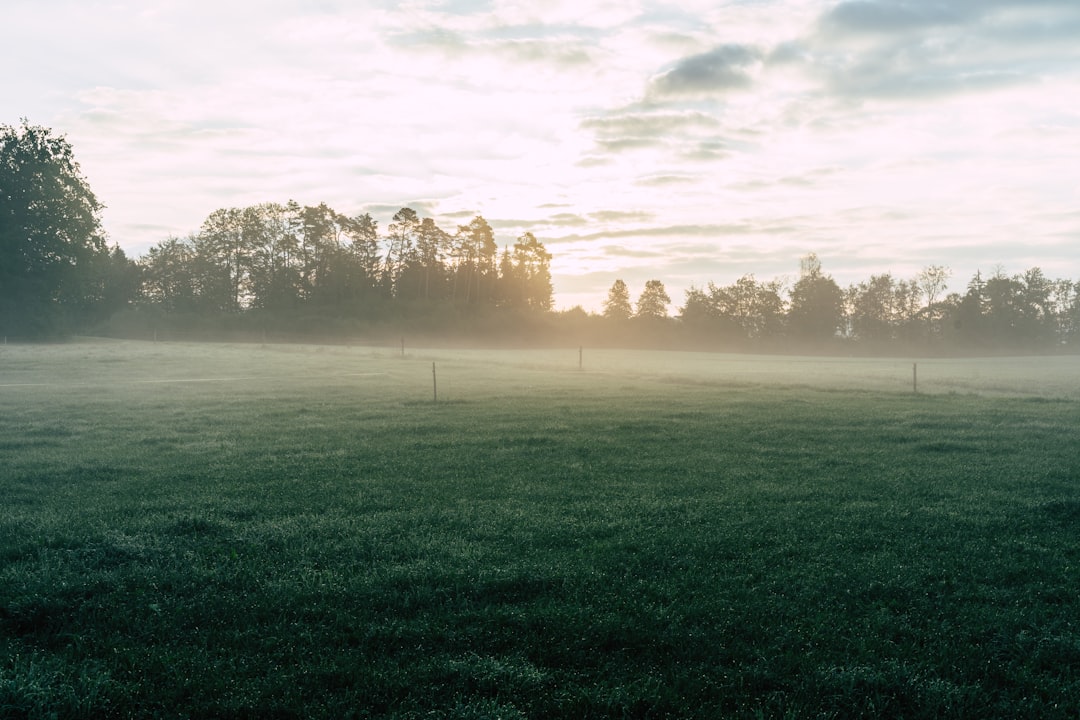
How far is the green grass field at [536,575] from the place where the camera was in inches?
210

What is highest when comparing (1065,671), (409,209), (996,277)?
(409,209)

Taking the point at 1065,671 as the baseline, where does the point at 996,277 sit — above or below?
above

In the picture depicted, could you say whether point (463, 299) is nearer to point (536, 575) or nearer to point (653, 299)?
point (653, 299)

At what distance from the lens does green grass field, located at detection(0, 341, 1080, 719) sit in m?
5.34

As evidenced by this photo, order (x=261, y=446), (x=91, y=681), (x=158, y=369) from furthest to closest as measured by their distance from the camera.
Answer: (x=158, y=369)
(x=261, y=446)
(x=91, y=681)

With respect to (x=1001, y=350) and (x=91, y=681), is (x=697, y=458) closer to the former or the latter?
(x=91, y=681)

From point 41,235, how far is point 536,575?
78.9 m

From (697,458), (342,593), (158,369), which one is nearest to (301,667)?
(342,593)

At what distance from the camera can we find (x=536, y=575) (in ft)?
24.8

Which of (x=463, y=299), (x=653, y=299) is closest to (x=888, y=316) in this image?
(x=653, y=299)

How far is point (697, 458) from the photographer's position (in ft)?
48.9

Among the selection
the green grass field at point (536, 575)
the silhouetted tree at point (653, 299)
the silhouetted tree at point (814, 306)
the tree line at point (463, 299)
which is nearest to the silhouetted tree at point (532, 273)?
the tree line at point (463, 299)

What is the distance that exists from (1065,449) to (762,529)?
1182 centimetres

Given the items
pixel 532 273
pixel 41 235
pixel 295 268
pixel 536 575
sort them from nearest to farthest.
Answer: pixel 536 575, pixel 41 235, pixel 295 268, pixel 532 273
